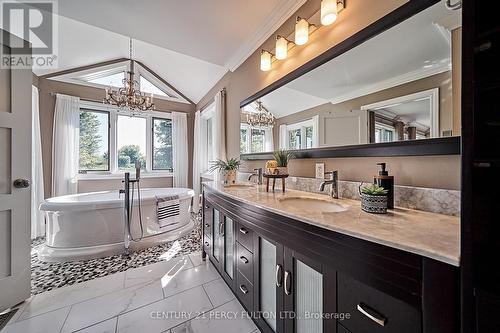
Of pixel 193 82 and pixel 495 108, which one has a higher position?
pixel 193 82

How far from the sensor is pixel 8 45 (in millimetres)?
1414

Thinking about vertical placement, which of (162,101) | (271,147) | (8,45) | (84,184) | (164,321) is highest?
(162,101)

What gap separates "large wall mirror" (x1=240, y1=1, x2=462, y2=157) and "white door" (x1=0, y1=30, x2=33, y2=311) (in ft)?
7.21

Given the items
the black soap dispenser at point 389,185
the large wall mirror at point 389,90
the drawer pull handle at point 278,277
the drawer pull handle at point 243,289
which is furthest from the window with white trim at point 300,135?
the drawer pull handle at point 243,289

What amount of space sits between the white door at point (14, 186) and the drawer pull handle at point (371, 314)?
7.61ft

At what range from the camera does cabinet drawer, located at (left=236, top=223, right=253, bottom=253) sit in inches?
48.6

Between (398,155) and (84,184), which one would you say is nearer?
(398,155)

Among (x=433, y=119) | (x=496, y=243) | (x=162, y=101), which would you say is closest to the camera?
(x=496, y=243)

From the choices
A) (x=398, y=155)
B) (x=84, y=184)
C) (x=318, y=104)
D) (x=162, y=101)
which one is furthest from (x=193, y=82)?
(x=398, y=155)

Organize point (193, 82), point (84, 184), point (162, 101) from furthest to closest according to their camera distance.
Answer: point (162, 101) < point (193, 82) < point (84, 184)

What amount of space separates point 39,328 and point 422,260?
217 centimetres

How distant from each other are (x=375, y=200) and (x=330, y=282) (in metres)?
0.43

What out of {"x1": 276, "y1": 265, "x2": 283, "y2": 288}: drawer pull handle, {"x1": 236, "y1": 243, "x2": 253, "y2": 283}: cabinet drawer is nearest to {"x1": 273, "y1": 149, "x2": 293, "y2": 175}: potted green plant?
{"x1": 236, "y1": 243, "x2": 253, "y2": 283}: cabinet drawer

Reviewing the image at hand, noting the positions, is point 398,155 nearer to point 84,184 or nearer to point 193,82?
point 193,82
